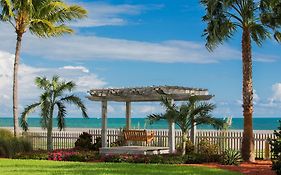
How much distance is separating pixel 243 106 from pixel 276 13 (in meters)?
4.30

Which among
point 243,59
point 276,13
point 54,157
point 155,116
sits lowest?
point 54,157

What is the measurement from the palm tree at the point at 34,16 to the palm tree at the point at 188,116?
368 inches

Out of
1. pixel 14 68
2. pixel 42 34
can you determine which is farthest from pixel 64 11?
pixel 14 68

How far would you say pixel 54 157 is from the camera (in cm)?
2631

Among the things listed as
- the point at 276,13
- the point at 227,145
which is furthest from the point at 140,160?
the point at 276,13

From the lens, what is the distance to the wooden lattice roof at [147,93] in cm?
2669

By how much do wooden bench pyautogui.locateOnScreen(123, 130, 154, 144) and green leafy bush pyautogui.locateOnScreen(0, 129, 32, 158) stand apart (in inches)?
194

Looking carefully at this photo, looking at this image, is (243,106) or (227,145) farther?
(227,145)

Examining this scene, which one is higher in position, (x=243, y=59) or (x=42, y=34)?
(x=42, y=34)

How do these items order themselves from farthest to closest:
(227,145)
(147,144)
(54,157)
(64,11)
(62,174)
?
1. (64,11)
2. (147,144)
3. (227,145)
4. (54,157)
5. (62,174)

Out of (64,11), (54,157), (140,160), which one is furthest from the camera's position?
(64,11)

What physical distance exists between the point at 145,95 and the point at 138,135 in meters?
2.36

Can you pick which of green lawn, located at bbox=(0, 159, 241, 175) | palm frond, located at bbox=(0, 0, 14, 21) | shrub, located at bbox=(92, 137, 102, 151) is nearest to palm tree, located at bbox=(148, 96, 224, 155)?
green lawn, located at bbox=(0, 159, 241, 175)

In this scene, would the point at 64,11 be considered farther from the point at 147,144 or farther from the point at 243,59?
the point at 243,59
